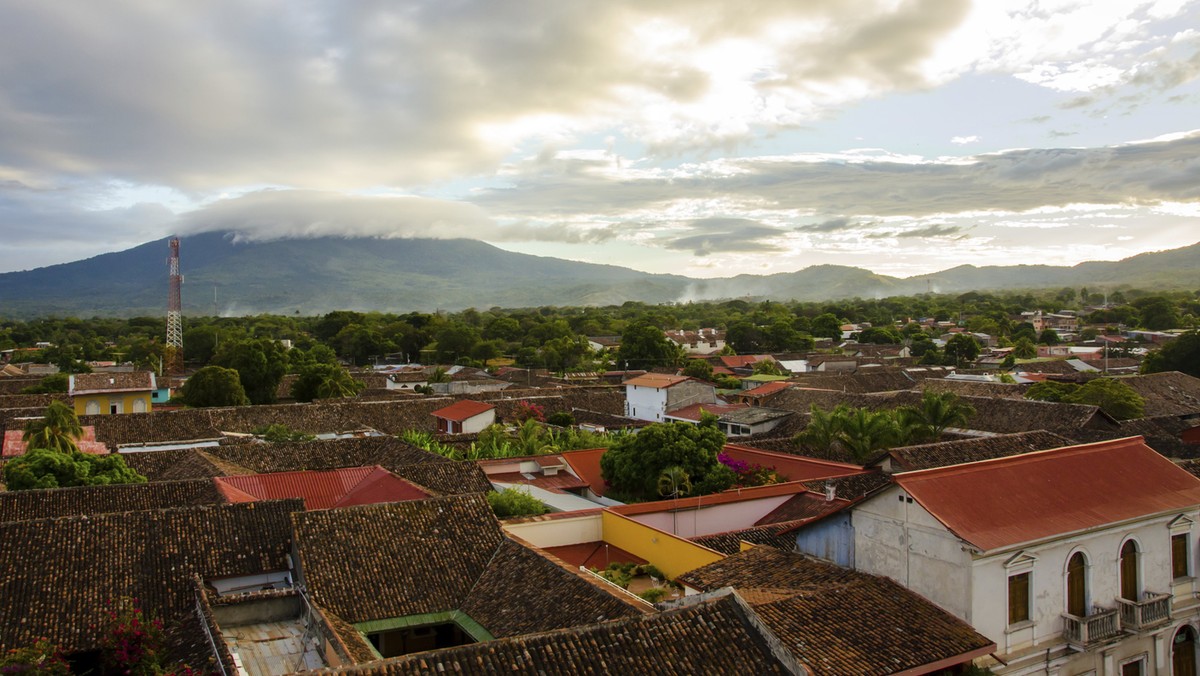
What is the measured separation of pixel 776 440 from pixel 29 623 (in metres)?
21.5

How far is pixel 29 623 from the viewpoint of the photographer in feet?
33.8

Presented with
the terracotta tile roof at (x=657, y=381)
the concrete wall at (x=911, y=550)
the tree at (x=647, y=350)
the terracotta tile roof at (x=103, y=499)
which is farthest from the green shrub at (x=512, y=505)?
the tree at (x=647, y=350)

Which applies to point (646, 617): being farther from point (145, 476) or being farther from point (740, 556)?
point (145, 476)

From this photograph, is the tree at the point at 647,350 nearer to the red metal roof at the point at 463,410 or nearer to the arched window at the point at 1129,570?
the red metal roof at the point at 463,410

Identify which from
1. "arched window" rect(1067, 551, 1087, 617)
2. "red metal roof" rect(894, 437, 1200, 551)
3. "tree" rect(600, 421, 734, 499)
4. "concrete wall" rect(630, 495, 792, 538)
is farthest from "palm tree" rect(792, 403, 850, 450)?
"arched window" rect(1067, 551, 1087, 617)

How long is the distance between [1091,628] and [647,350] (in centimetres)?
5580

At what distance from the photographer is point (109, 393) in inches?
1581

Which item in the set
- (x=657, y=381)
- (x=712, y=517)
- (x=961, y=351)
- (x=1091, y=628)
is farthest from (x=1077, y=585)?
(x=961, y=351)

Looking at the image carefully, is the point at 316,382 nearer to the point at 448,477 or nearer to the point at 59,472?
the point at 59,472

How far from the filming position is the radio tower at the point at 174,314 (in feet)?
189

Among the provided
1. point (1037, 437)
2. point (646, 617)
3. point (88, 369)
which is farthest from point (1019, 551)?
point (88, 369)

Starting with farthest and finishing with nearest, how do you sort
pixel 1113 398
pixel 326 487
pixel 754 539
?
pixel 1113 398 < pixel 326 487 < pixel 754 539

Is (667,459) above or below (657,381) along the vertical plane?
below

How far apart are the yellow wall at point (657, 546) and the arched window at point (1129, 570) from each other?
234 inches
